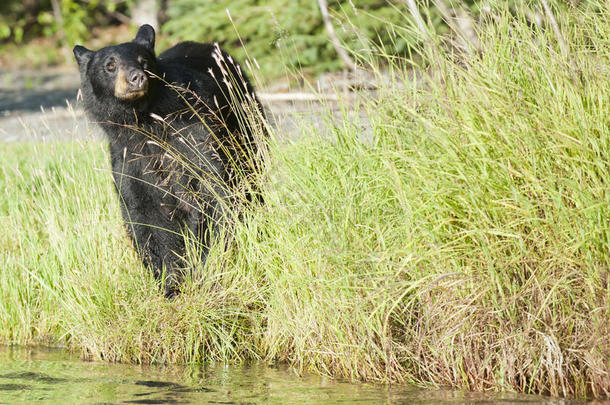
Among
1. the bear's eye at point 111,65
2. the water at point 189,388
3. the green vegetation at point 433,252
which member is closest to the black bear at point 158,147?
the bear's eye at point 111,65

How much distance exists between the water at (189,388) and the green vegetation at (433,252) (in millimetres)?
112

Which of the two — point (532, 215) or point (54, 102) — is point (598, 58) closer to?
point (532, 215)

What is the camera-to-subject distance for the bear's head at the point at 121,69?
4.39 m

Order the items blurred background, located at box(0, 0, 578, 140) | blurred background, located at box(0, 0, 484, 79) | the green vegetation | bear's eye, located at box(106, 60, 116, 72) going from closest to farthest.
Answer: the green vegetation, bear's eye, located at box(106, 60, 116, 72), blurred background, located at box(0, 0, 578, 140), blurred background, located at box(0, 0, 484, 79)

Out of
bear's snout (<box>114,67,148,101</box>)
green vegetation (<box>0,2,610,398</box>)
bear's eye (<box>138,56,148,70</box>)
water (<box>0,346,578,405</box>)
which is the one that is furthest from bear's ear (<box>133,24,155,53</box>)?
water (<box>0,346,578,405</box>)

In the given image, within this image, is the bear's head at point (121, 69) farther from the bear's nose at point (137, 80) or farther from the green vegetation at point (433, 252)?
the green vegetation at point (433, 252)

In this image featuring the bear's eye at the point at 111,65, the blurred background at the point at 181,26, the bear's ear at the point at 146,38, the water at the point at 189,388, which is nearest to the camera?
the water at the point at 189,388

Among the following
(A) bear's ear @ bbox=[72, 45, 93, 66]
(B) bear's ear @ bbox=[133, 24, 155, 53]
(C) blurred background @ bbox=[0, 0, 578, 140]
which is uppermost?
(C) blurred background @ bbox=[0, 0, 578, 140]

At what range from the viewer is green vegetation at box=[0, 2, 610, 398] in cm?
316

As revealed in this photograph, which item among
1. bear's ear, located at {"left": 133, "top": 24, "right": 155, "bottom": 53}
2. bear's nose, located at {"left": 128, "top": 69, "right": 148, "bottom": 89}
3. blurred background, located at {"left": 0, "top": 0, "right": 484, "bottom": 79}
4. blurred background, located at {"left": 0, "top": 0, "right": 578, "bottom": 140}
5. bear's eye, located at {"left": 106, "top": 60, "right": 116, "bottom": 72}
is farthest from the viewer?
blurred background, located at {"left": 0, "top": 0, "right": 484, "bottom": 79}

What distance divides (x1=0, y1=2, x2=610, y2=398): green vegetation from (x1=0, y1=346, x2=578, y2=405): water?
0.37ft

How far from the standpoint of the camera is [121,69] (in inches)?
175

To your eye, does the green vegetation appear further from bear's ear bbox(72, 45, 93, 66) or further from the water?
bear's ear bbox(72, 45, 93, 66)

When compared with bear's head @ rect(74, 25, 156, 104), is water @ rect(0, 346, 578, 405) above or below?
below
